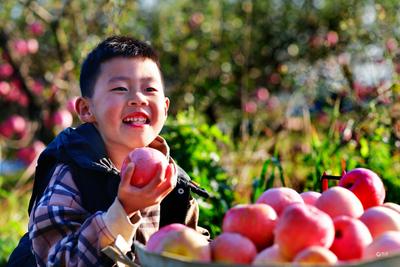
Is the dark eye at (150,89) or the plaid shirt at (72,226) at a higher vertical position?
the dark eye at (150,89)

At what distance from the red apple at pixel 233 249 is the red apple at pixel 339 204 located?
0.29 metres

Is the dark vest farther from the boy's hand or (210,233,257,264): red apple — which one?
(210,233,257,264): red apple

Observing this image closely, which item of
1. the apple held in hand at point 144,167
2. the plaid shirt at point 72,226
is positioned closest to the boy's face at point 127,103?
the plaid shirt at point 72,226

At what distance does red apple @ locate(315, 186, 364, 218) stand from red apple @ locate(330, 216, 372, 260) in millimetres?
149

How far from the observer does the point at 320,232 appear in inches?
53.7

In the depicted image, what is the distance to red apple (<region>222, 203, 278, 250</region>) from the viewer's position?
1.45 meters

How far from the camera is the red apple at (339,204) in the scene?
5.30 feet

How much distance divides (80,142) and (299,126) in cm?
542

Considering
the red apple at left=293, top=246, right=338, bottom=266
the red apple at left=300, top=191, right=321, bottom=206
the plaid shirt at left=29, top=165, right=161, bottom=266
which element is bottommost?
the plaid shirt at left=29, top=165, right=161, bottom=266

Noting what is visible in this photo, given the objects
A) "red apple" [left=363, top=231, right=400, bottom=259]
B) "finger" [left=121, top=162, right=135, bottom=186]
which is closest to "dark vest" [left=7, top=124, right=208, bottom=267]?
"finger" [left=121, top=162, right=135, bottom=186]

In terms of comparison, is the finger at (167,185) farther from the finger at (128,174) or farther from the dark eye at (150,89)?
the dark eye at (150,89)

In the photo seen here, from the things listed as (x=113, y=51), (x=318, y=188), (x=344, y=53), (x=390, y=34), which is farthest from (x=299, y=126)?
(x=113, y=51)

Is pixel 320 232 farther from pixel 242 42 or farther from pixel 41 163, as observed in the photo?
pixel 242 42

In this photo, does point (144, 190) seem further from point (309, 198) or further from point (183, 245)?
point (309, 198)
